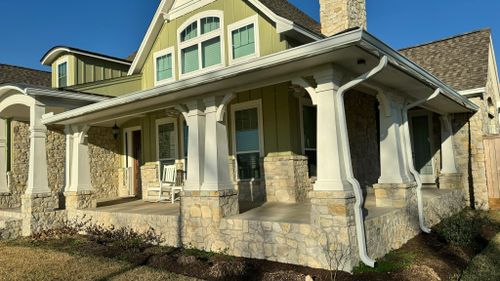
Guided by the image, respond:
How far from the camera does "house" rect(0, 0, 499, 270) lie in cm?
493

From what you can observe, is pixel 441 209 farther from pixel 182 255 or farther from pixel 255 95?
pixel 182 255

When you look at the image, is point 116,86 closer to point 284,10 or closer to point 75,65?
point 75,65

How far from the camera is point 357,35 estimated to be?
4246 millimetres

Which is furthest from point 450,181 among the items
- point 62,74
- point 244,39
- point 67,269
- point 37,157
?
point 62,74

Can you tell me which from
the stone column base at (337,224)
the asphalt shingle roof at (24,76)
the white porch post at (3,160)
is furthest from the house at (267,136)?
the asphalt shingle roof at (24,76)

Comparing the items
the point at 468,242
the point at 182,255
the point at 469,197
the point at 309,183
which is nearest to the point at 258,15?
the point at 309,183

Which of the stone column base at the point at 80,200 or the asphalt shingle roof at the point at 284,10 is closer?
the asphalt shingle roof at the point at 284,10

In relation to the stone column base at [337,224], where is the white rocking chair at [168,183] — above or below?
above

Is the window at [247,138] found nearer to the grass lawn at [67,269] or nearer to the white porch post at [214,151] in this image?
the white porch post at [214,151]

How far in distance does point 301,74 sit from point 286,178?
3185 mm

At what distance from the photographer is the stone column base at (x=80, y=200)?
28.5 ft

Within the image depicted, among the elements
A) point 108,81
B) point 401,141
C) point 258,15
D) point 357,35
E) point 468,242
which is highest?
point 258,15

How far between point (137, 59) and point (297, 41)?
481 centimetres

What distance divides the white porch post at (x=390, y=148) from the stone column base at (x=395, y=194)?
8 cm
